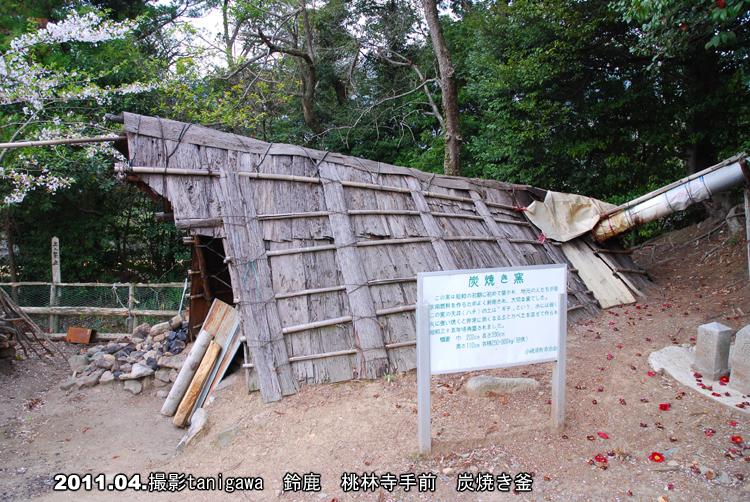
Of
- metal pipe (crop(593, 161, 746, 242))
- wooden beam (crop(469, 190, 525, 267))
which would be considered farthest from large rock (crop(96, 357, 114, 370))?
metal pipe (crop(593, 161, 746, 242))

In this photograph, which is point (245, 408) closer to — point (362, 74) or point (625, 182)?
point (625, 182)

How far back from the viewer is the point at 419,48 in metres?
14.1

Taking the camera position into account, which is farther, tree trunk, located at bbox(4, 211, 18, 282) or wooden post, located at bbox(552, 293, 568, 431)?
tree trunk, located at bbox(4, 211, 18, 282)

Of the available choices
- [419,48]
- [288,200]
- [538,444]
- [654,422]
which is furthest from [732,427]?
[419,48]

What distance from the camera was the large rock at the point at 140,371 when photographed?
594 cm

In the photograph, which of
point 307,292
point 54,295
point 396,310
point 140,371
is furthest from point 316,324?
point 54,295

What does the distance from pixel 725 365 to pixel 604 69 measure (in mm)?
7323

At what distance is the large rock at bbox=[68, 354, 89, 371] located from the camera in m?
6.44

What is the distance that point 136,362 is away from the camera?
20.4 ft

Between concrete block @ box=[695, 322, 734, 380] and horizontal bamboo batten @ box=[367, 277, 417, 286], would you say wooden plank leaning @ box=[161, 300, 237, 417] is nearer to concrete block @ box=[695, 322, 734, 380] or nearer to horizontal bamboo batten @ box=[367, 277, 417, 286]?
horizontal bamboo batten @ box=[367, 277, 417, 286]

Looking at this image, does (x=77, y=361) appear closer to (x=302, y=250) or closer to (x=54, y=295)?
(x=54, y=295)

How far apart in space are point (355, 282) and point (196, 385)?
2324mm

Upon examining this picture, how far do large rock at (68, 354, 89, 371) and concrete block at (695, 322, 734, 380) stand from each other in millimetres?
8077

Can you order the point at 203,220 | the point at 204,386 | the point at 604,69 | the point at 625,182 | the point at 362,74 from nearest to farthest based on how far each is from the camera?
the point at 203,220
the point at 204,386
the point at 604,69
the point at 625,182
the point at 362,74
